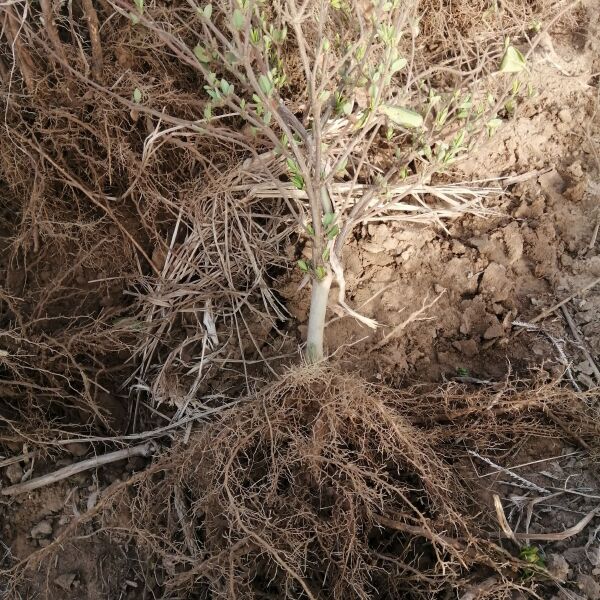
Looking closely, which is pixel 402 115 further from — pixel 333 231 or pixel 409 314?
pixel 409 314

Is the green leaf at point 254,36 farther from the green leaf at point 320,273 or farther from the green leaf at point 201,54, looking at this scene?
the green leaf at point 320,273

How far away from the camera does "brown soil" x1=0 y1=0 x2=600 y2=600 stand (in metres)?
1.77

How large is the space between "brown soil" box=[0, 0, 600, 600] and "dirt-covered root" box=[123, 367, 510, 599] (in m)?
0.12

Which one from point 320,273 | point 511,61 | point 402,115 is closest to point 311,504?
point 320,273

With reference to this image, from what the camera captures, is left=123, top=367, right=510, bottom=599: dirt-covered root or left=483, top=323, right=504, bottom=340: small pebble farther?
left=483, top=323, right=504, bottom=340: small pebble

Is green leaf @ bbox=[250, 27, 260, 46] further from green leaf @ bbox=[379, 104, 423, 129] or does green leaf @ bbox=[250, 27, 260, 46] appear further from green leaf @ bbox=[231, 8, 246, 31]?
green leaf @ bbox=[379, 104, 423, 129]

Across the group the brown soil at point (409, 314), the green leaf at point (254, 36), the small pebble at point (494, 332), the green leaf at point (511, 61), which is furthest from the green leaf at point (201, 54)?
the small pebble at point (494, 332)

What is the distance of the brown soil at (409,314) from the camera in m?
1.77

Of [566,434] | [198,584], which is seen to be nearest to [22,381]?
[198,584]

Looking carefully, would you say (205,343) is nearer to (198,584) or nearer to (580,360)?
(198,584)

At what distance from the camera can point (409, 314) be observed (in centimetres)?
188

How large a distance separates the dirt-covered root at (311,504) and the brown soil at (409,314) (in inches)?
4.6

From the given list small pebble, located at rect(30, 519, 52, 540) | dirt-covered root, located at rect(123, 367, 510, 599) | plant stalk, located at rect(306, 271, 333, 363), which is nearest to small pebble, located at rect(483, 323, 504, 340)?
dirt-covered root, located at rect(123, 367, 510, 599)

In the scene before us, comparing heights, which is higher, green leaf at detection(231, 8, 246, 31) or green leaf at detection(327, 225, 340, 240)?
green leaf at detection(231, 8, 246, 31)
